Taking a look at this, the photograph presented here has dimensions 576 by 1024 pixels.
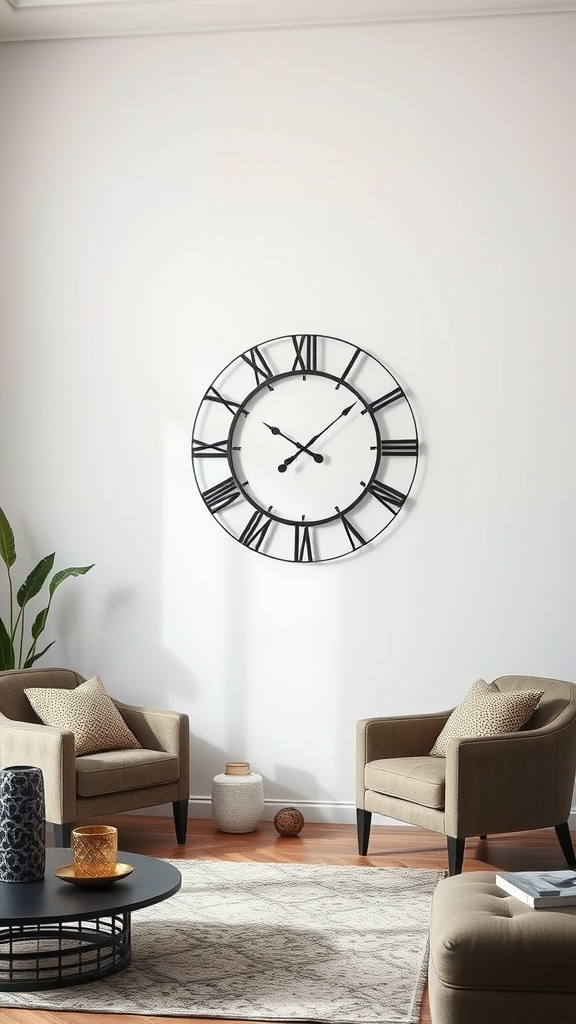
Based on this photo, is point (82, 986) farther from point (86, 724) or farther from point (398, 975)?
point (86, 724)

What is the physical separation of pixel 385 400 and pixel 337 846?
2.03 metres

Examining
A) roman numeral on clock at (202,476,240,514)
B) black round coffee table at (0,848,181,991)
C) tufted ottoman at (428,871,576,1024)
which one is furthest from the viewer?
roman numeral on clock at (202,476,240,514)

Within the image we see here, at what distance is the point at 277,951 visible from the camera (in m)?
3.24

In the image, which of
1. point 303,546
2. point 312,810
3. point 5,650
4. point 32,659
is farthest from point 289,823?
point 5,650

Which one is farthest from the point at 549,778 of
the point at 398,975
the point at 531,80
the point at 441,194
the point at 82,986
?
the point at 531,80

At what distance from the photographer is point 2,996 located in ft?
9.59

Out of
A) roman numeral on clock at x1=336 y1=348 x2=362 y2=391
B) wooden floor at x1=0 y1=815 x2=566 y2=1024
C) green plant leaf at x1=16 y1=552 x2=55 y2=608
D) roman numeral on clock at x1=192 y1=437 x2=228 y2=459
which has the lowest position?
wooden floor at x1=0 y1=815 x2=566 y2=1024

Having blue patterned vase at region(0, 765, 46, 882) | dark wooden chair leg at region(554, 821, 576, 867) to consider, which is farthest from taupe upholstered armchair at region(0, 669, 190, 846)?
dark wooden chair leg at region(554, 821, 576, 867)

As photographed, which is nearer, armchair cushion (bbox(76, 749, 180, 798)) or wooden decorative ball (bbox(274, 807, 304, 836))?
armchair cushion (bbox(76, 749, 180, 798))

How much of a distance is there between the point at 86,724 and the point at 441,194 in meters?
2.92

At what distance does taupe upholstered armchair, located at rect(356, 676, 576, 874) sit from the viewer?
398 centimetres

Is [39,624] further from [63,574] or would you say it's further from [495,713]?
[495,713]

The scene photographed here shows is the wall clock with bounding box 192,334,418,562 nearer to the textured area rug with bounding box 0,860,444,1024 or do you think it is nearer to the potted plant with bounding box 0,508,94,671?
the potted plant with bounding box 0,508,94,671

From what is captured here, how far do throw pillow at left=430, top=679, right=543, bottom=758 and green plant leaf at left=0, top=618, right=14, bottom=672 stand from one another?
207 cm
